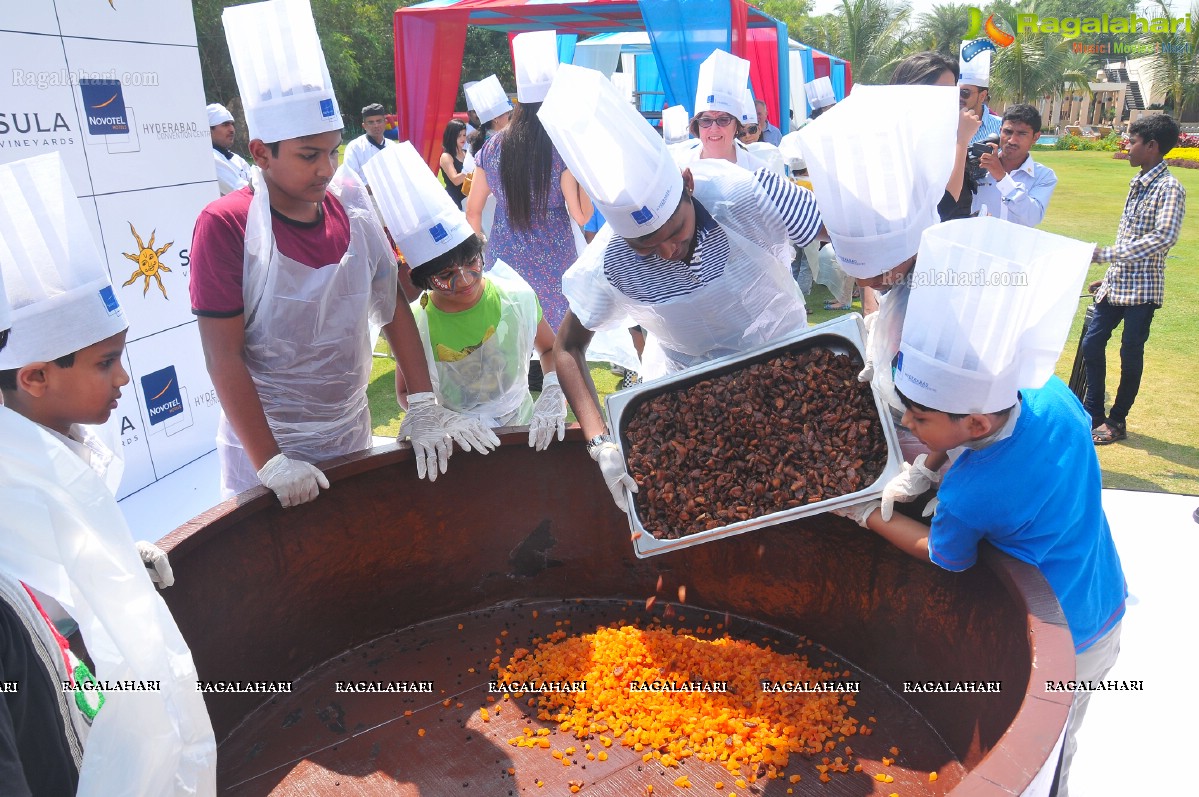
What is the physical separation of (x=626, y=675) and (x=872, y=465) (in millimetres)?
1052

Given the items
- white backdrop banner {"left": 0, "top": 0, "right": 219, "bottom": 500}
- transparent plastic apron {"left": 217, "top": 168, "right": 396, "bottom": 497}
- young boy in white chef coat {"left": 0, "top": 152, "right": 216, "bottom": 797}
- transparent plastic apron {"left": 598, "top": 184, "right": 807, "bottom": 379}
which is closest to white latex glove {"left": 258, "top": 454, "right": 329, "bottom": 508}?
transparent plastic apron {"left": 217, "top": 168, "right": 396, "bottom": 497}

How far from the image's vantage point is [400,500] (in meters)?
2.89

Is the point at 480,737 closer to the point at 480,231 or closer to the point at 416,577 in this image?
the point at 416,577

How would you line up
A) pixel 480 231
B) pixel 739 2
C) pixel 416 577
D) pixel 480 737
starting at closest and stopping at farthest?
pixel 480 737 < pixel 416 577 < pixel 480 231 < pixel 739 2

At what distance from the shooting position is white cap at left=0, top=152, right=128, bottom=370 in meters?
1.67

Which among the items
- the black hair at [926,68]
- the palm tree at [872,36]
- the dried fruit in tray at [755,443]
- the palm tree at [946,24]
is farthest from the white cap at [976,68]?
the palm tree at [946,24]

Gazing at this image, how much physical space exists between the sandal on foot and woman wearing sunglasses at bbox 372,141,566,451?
3.96 metres

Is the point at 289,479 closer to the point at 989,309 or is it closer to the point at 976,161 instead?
the point at 989,309

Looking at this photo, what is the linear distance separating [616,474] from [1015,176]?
166 inches

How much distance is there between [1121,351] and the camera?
5.14 m

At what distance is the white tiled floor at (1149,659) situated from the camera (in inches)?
104

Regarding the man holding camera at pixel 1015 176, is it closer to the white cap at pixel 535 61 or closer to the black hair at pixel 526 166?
the black hair at pixel 526 166

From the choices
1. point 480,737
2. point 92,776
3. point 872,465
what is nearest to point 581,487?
point 480,737

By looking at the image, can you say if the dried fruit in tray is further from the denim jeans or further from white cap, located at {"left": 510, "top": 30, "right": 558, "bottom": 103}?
the denim jeans
